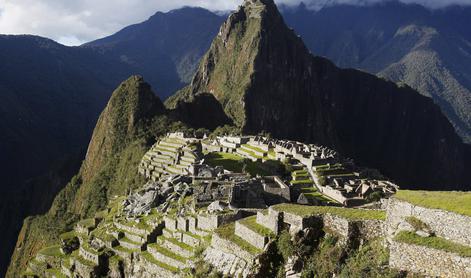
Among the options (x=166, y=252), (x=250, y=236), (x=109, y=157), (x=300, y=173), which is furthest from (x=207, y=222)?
(x=109, y=157)

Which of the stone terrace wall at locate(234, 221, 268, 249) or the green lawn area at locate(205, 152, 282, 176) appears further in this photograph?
the green lawn area at locate(205, 152, 282, 176)

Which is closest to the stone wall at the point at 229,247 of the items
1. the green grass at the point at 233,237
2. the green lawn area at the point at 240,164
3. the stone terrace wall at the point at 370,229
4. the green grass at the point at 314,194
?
the green grass at the point at 233,237

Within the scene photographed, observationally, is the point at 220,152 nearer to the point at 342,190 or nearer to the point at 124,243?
the point at 342,190

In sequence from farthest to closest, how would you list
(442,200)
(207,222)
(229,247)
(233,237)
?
(207,222)
(233,237)
(229,247)
(442,200)

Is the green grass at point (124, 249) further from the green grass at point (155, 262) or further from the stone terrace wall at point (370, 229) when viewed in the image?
the stone terrace wall at point (370, 229)

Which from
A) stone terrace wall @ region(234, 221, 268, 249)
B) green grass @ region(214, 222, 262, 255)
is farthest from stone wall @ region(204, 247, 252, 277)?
stone terrace wall @ region(234, 221, 268, 249)

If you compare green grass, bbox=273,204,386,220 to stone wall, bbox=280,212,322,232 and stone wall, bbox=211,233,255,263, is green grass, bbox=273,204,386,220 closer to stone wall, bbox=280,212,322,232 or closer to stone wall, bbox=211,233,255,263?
stone wall, bbox=280,212,322,232

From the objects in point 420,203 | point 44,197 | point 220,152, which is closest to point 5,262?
point 44,197

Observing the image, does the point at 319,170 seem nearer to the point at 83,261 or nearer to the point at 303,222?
the point at 83,261
